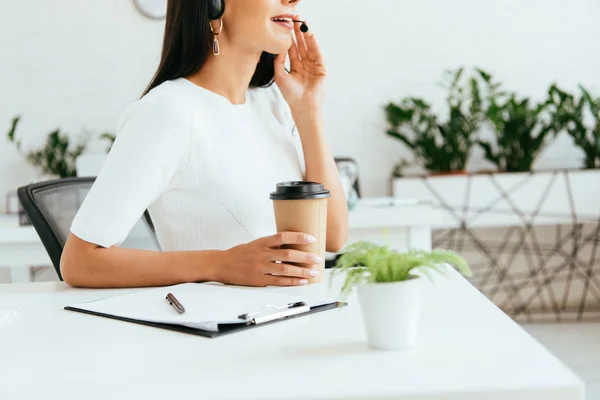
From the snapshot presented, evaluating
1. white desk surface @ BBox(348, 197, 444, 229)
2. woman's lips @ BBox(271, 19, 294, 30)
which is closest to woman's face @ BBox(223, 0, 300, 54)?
woman's lips @ BBox(271, 19, 294, 30)

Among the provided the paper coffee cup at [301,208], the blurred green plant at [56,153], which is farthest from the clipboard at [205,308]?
the blurred green plant at [56,153]

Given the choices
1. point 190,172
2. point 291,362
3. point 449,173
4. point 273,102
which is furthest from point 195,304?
point 449,173

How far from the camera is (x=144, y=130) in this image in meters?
1.27

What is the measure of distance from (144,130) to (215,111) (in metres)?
0.22

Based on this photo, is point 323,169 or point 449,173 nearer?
point 323,169

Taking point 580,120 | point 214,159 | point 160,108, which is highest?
point 160,108

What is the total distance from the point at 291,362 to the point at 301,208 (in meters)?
0.40

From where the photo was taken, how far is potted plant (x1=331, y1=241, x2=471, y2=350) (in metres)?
0.72

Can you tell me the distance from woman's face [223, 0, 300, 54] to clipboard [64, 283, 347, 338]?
1.95ft

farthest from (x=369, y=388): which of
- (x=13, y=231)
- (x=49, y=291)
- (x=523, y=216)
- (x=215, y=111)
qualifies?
(x=523, y=216)

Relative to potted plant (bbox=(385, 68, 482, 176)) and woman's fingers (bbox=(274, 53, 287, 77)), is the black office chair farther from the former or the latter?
potted plant (bbox=(385, 68, 482, 176))

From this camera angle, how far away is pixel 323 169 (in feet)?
5.13

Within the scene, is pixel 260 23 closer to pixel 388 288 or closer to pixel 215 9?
pixel 215 9

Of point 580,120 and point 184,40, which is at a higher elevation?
point 184,40
